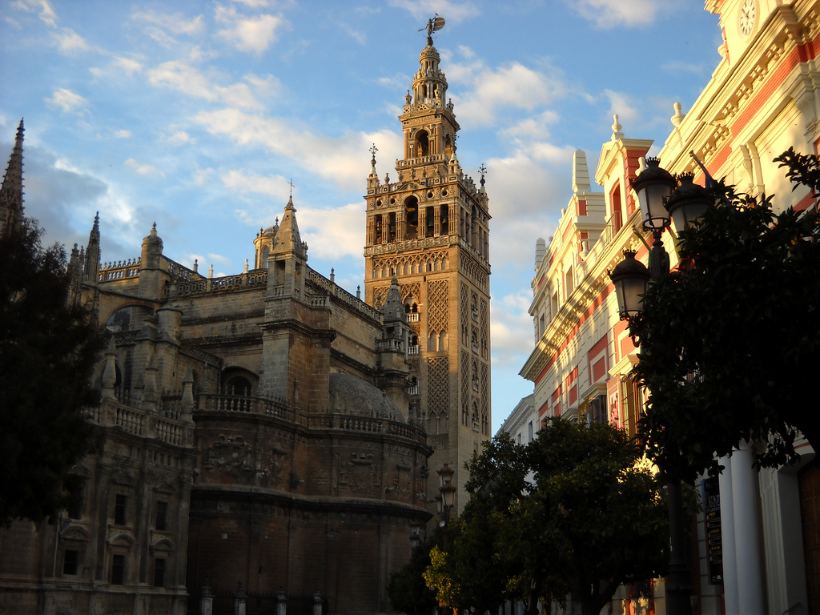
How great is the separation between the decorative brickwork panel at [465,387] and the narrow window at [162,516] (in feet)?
108

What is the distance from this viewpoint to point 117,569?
3089 cm

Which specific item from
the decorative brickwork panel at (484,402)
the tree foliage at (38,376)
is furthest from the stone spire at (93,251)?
the decorative brickwork panel at (484,402)

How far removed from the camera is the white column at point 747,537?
13961 millimetres

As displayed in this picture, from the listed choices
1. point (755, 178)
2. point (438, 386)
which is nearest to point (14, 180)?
point (755, 178)

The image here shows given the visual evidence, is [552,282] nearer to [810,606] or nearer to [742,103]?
[742,103]

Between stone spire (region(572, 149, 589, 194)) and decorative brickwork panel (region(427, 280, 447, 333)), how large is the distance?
36791mm

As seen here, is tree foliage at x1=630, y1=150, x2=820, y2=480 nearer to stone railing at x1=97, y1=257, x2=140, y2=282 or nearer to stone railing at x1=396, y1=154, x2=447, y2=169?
stone railing at x1=97, y1=257, x2=140, y2=282

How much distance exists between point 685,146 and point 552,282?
47.6 feet

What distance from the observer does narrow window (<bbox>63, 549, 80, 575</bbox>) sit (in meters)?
28.5

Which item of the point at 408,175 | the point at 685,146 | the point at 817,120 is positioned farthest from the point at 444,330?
the point at 817,120

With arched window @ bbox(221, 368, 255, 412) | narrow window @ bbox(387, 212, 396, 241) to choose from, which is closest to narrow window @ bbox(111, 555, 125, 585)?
arched window @ bbox(221, 368, 255, 412)

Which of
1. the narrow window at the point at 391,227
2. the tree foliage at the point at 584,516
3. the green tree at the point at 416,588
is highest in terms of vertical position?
the narrow window at the point at 391,227

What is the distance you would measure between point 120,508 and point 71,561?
9.46ft

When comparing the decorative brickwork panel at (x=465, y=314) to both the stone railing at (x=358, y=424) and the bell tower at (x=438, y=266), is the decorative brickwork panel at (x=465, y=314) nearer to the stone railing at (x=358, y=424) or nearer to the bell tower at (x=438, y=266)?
the bell tower at (x=438, y=266)
